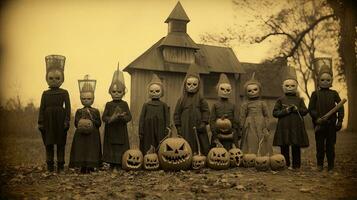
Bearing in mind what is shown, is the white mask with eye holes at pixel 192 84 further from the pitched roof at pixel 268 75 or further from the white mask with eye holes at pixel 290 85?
the white mask with eye holes at pixel 290 85

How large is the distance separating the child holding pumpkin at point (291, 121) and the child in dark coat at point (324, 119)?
229mm

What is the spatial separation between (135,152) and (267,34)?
3.08 m

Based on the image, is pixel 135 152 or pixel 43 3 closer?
pixel 43 3

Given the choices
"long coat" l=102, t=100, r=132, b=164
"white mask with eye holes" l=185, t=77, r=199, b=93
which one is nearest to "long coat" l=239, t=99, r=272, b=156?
"white mask with eye holes" l=185, t=77, r=199, b=93

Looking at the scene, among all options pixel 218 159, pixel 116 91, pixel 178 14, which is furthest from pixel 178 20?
pixel 218 159

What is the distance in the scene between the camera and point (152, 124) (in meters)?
6.57

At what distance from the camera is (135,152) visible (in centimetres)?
608

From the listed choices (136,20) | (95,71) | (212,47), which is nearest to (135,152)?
(95,71)

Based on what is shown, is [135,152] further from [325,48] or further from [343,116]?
[325,48]

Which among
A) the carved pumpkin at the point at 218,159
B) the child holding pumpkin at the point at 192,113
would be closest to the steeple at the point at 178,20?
the child holding pumpkin at the point at 192,113

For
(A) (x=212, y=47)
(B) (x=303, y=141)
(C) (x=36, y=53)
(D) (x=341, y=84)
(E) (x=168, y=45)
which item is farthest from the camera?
(A) (x=212, y=47)

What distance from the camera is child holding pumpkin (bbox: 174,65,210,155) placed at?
6637 mm

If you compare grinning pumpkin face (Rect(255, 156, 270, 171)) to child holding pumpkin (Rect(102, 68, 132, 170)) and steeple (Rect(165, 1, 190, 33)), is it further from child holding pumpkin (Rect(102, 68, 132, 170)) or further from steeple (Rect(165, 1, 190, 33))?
steeple (Rect(165, 1, 190, 33))

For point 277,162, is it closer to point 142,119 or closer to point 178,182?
point 178,182
